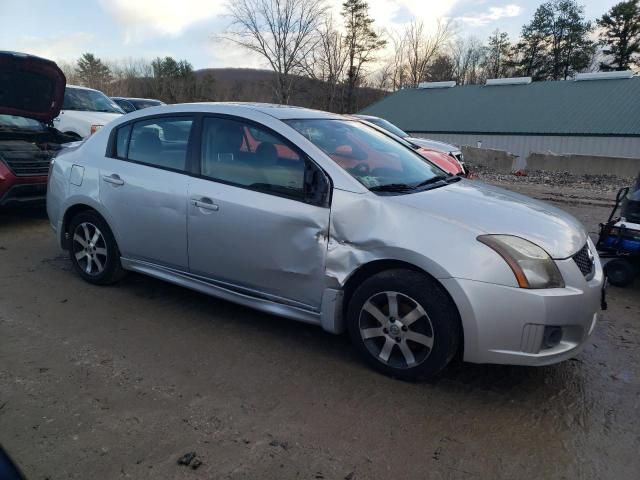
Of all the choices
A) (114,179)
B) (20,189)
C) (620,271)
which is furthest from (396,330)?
(20,189)

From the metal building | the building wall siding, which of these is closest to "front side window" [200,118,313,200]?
the metal building

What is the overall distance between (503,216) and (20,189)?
5.86m

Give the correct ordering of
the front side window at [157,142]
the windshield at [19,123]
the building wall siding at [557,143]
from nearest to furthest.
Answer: the front side window at [157,142], the windshield at [19,123], the building wall siding at [557,143]

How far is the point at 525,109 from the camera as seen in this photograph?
35156mm

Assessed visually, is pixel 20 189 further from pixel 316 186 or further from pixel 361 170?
pixel 361 170

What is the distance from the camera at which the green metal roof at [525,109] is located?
31.8 m

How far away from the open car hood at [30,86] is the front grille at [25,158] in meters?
0.65

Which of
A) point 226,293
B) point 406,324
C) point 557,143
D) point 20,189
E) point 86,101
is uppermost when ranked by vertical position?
point 86,101

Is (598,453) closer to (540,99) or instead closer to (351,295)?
(351,295)

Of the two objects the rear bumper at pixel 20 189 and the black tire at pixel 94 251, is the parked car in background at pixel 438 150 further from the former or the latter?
the rear bumper at pixel 20 189

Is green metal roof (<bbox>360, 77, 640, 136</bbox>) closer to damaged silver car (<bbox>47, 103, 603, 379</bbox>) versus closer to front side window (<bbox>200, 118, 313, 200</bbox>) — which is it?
damaged silver car (<bbox>47, 103, 603, 379</bbox>)

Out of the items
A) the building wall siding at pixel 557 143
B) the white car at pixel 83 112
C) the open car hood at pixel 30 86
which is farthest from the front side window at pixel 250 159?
the building wall siding at pixel 557 143

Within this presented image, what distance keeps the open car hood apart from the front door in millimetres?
4452

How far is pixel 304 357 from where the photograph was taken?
341 cm
